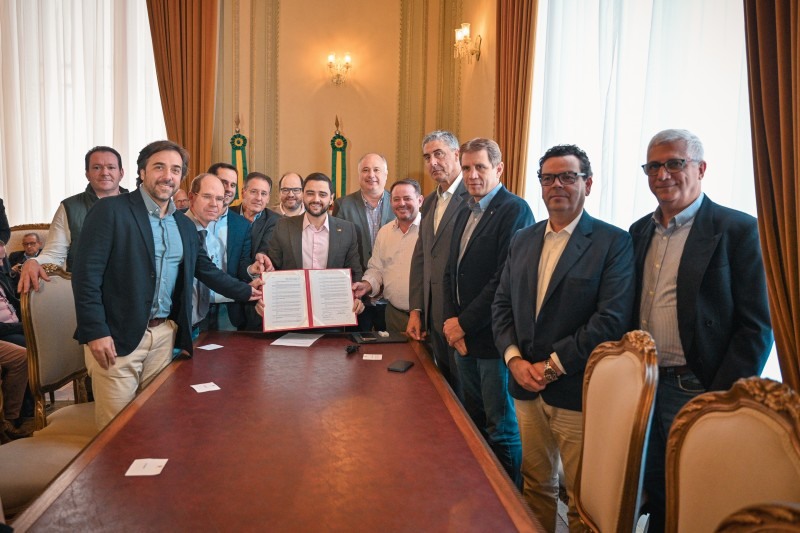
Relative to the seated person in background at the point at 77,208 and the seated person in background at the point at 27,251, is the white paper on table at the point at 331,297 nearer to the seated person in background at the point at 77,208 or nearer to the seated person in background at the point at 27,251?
the seated person in background at the point at 77,208

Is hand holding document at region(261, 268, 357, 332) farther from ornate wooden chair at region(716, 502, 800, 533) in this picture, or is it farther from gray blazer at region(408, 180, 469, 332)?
ornate wooden chair at region(716, 502, 800, 533)

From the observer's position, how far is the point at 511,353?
2.11 m

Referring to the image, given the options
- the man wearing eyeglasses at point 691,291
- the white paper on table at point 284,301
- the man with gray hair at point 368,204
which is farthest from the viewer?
the man with gray hair at point 368,204

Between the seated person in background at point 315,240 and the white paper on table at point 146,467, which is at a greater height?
the seated person in background at point 315,240

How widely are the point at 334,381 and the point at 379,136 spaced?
4351mm

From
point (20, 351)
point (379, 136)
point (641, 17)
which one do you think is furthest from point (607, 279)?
point (379, 136)

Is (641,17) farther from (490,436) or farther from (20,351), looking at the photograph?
(20,351)

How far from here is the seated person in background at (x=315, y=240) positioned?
328 cm

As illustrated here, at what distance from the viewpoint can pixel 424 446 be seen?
1.51 m

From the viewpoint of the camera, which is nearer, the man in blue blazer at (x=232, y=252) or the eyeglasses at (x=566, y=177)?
the eyeglasses at (x=566, y=177)

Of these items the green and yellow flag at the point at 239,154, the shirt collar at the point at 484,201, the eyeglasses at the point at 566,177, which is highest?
the green and yellow flag at the point at 239,154

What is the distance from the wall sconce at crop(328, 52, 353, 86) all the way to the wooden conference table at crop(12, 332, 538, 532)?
4453mm

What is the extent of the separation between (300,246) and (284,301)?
599 millimetres

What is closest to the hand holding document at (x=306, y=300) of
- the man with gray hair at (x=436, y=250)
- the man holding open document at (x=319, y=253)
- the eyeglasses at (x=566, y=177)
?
the man holding open document at (x=319, y=253)
